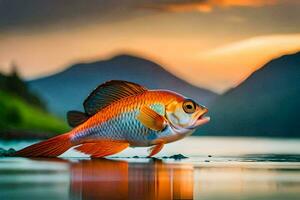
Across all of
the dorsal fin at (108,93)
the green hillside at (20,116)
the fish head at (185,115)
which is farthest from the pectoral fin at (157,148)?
the green hillside at (20,116)

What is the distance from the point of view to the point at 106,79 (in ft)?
11.7

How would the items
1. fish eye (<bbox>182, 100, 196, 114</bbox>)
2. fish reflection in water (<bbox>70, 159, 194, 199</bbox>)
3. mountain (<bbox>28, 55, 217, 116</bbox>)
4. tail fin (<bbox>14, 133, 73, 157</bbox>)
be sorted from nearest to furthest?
1. fish reflection in water (<bbox>70, 159, 194, 199</bbox>)
2. fish eye (<bbox>182, 100, 196, 114</bbox>)
3. tail fin (<bbox>14, 133, 73, 157</bbox>)
4. mountain (<bbox>28, 55, 217, 116</bbox>)

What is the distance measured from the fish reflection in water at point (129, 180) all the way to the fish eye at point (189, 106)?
0.81 ft

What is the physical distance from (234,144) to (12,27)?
1162 millimetres

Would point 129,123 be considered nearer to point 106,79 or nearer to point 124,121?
point 124,121

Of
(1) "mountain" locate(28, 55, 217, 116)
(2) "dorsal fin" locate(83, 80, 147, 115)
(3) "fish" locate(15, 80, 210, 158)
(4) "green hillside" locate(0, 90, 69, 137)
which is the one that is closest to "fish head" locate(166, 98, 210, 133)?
(3) "fish" locate(15, 80, 210, 158)

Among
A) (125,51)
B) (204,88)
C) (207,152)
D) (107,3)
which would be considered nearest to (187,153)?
(207,152)

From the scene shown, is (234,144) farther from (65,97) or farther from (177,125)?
(65,97)

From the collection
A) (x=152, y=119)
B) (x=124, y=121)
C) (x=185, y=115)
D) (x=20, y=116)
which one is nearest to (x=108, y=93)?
(x=124, y=121)

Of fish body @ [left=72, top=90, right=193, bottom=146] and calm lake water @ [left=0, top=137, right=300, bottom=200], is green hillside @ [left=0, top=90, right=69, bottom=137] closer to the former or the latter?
calm lake water @ [left=0, top=137, right=300, bottom=200]

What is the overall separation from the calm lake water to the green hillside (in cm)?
10

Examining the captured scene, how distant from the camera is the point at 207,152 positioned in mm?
3533

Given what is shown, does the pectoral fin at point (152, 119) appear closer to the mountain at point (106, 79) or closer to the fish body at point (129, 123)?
the fish body at point (129, 123)

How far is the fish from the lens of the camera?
126 inches
